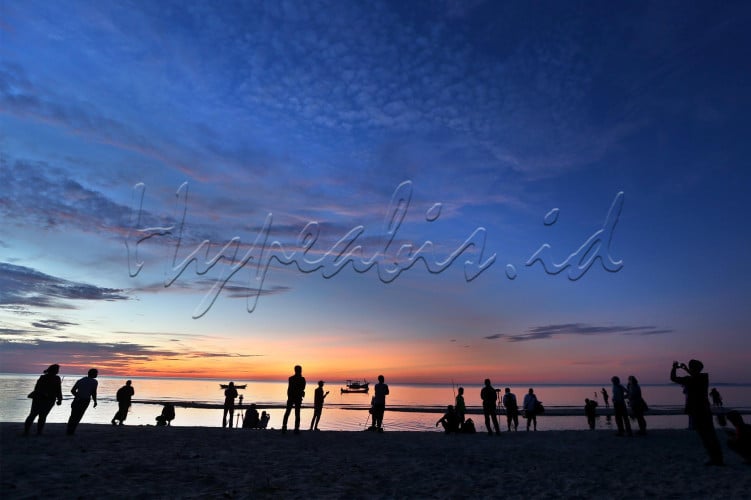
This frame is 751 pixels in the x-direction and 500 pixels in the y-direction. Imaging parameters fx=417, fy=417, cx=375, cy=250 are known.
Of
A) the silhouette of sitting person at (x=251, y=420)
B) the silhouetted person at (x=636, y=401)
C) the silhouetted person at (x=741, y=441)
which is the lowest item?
the silhouette of sitting person at (x=251, y=420)

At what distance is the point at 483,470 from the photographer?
10.5m

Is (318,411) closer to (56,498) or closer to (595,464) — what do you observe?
(595,464)

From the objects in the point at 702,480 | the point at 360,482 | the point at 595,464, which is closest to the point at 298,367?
the point at 360,482

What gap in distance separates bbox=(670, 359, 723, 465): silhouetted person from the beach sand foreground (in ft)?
1.58

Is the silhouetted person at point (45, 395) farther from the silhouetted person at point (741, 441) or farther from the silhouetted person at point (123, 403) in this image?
the silhouetted person at point (741, 441)

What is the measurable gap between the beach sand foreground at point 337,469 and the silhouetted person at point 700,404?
1.58 ft

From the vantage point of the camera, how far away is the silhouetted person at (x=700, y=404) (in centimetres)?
1112

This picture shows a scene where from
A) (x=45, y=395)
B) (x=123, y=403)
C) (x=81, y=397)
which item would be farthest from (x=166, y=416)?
(x=45, y=395)

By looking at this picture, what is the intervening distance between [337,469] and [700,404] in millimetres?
9859

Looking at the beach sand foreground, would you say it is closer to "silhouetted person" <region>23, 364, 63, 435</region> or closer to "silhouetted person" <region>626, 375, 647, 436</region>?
"silhouetted person" <region>23, 364, 63, 435</region>

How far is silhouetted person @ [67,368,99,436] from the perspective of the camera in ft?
46.4

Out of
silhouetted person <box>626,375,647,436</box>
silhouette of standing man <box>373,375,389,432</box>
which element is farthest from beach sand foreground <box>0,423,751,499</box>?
silhouette of standing man <box>373,375,389,432</box>

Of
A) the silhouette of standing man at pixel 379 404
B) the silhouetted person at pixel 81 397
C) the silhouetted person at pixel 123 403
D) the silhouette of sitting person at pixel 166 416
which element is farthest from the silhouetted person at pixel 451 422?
the silhouetted person at pixel 123 403

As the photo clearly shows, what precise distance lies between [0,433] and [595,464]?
18022 mm
